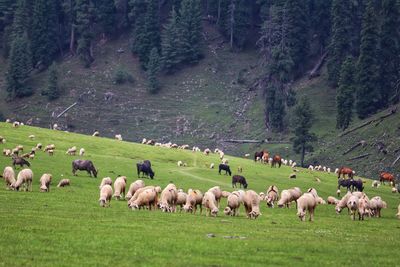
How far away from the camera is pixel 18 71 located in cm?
13800

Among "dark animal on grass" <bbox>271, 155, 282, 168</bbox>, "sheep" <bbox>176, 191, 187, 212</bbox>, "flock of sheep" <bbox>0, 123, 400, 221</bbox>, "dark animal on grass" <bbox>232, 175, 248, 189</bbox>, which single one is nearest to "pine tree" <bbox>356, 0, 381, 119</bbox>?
"dark animal on grass" <bbox>271, 155, 282, 168</bbox>

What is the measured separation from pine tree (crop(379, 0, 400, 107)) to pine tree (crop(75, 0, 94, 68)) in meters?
63.0

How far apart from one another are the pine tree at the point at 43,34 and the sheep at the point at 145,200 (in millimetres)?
117358

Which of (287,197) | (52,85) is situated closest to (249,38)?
(52,85)

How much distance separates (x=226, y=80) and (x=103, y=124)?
2634cm

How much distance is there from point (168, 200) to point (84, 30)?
117602mm

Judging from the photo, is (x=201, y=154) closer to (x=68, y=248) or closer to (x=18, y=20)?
(x=68, y=248)

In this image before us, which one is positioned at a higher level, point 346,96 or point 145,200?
point 346,96

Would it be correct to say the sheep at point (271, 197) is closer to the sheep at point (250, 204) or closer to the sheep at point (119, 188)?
the sheep at point (250, 204)

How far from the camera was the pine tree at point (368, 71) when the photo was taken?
348 feet

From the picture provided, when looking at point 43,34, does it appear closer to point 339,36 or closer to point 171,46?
point 171,46

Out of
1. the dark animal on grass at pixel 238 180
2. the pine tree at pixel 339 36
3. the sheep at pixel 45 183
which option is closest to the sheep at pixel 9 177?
the sheep at pixel 45 183

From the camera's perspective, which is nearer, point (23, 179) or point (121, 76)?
point (23, 179)

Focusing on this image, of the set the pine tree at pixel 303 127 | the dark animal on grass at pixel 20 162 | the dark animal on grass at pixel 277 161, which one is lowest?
the dark animal on grass at pixel 20 162
